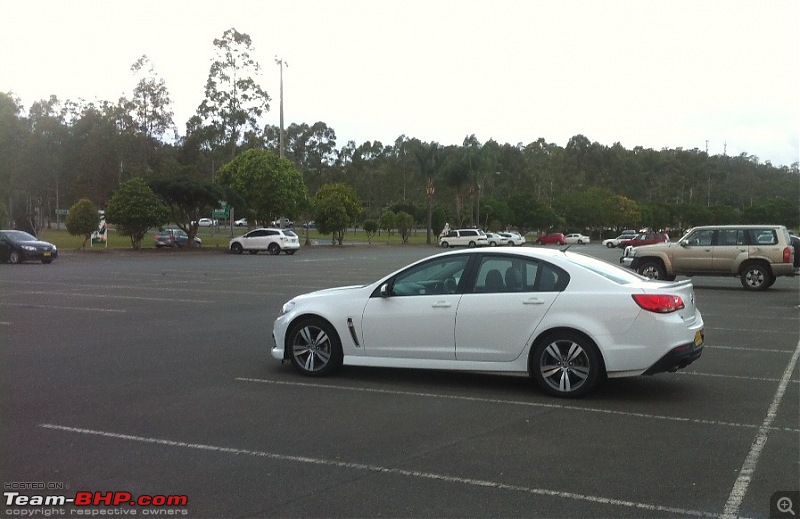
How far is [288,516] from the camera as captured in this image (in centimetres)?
498

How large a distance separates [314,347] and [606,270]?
3351mm

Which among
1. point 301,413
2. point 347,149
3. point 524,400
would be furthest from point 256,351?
point 347,149

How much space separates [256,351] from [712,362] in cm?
604

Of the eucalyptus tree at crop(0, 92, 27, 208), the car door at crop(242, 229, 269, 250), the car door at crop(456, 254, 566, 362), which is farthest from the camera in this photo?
the eucalyptus tree at crop(0, 92, 27, 208)

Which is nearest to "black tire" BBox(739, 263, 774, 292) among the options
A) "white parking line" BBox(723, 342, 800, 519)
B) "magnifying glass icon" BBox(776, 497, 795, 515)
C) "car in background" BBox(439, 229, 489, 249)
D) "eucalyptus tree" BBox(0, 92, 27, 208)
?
"white parking line" BBox(723, 342, 800, 519)

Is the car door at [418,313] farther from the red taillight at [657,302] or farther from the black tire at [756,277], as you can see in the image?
the black tire at [756,277]

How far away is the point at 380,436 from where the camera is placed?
6812 millimetres

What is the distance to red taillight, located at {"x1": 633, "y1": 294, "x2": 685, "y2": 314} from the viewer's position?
797 centimetres

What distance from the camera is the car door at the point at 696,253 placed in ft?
74.4

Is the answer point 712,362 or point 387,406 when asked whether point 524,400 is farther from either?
point 712,362

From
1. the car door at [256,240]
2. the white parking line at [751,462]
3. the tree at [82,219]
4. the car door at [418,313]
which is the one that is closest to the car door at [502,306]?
the car door at [418,313]

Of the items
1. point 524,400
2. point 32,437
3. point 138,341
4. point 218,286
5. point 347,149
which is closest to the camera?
point 32,437
